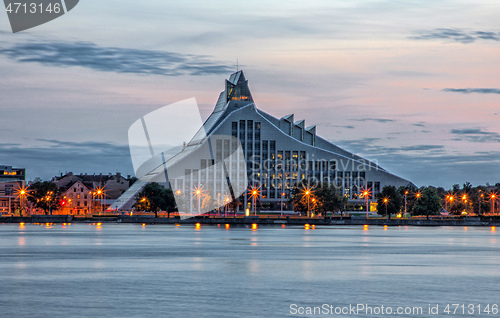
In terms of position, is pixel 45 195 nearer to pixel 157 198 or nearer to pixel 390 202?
pixel 157 198

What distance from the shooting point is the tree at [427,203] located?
16088 centimetres

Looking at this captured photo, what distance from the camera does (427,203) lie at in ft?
531

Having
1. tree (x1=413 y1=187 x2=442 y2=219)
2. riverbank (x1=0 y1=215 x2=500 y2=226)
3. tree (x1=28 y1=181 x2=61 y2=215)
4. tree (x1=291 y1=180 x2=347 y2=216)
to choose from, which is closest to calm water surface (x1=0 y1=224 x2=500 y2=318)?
riverbank (x1=0 y1=215 x2=500 y2=226)

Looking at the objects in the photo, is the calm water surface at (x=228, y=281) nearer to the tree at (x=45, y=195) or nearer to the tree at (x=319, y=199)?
the tree at (x=319, y=199)

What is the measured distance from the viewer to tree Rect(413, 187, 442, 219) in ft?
528

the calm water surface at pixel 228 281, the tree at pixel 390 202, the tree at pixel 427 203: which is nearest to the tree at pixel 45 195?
the tree at pixel 390 202

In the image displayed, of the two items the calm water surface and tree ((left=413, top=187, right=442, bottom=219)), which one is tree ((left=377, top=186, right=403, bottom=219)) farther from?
the calm water surface

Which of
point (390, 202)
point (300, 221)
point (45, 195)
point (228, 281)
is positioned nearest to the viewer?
point (228, 281)

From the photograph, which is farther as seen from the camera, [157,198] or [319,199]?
[157,198]

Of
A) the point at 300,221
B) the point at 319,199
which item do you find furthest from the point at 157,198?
the point at 319,199

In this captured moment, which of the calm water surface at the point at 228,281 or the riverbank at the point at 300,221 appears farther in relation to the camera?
the riverbank at the point at 300,221

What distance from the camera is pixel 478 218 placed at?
159 metres

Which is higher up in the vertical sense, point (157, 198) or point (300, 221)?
point (157, 198)

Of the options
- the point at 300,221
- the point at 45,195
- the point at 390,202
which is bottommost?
the point at 300,221
